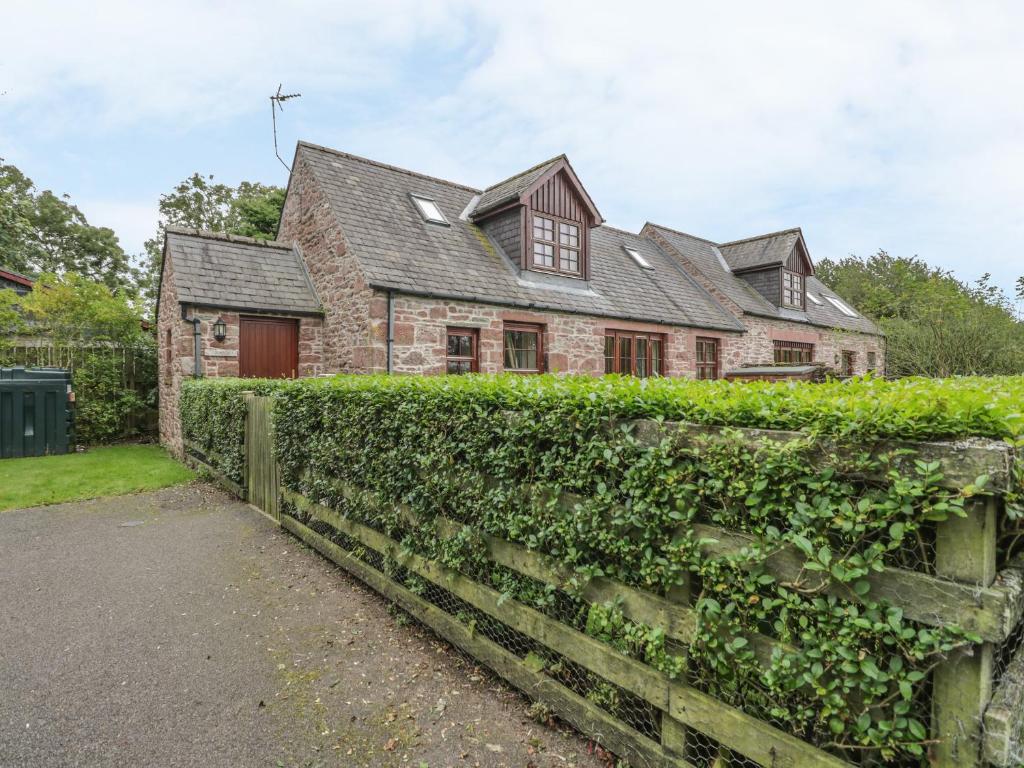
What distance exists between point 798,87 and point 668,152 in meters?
8.27

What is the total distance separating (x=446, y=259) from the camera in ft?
38.4

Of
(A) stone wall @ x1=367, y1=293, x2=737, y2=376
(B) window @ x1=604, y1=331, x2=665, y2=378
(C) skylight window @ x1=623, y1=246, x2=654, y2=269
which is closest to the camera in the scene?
(A) stone wall @ x1=367, y1=293, x2=737, y2=376

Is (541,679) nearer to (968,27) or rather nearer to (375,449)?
(375,449)

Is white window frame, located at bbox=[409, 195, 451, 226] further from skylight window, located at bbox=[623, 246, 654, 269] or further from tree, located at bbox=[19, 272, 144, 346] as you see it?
tree, located at bbox=[19, 272, 144, 346]

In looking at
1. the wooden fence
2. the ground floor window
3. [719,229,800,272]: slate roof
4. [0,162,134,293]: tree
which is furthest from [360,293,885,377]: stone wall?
[0,162,134,293]: tree

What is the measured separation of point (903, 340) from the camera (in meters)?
14.1

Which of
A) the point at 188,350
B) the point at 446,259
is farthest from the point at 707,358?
the point at 188,350

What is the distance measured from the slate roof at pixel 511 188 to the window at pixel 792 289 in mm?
11452

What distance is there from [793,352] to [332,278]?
57.8 ft

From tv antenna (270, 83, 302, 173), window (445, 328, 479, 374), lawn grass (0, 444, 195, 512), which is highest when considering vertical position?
tv antenna (270, 83, 302, 173)

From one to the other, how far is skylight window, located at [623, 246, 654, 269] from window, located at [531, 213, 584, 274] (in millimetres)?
4287

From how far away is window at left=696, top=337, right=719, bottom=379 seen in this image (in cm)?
1623

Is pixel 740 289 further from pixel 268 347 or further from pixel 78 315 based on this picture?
pixel 78 315

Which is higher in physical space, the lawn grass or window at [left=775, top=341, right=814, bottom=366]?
→ window at [left=775, top=341, right=814, bottom=366]
